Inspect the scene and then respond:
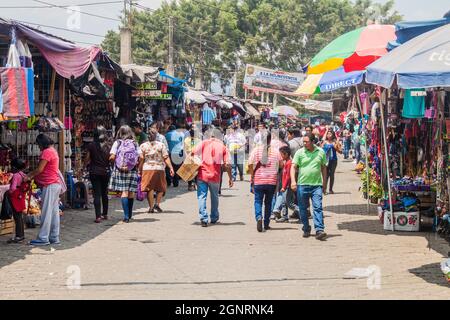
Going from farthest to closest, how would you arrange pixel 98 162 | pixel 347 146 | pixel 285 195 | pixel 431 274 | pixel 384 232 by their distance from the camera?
pixel 347 146, pixel 285 195, pixel 98 162, pixel 384 232, pixel 431 274

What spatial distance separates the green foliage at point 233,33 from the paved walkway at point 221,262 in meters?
47.1

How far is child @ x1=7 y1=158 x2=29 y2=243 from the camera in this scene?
10.0 m

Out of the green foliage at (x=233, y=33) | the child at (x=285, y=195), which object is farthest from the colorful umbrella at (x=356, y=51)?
the green foliage at (x=233, y=33)

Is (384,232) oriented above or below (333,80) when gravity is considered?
below

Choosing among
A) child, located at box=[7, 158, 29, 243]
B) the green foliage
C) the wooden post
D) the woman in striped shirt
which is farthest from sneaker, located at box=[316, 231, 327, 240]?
the green foliage

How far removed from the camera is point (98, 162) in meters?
12.3

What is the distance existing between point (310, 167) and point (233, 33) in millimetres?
48717

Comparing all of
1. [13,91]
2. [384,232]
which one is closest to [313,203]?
[384,232]

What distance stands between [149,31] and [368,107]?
4726 cm

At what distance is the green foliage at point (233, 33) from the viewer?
58781mm

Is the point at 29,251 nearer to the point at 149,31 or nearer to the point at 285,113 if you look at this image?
the point at 285,113

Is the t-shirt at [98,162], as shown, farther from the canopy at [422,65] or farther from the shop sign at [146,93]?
the shop sign at [146,93]

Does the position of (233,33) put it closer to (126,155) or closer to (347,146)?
(347,146)

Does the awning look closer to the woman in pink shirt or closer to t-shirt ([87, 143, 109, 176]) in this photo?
t-shirt ([87, 143, 109, 176])
